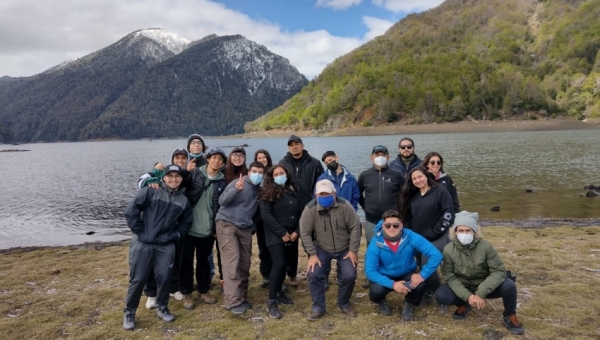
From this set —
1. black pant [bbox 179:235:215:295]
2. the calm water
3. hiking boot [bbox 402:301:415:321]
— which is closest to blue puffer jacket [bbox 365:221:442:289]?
hiking boot [bbox 402:301:415:321]

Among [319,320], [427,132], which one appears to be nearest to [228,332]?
[319,320]

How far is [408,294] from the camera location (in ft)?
19.5

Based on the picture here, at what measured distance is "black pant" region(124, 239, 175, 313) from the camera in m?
5.85

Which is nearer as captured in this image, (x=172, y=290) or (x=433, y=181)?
(x=433, y=181)

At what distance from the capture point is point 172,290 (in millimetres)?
6848

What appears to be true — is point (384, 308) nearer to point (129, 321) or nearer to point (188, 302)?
point (188, 302)

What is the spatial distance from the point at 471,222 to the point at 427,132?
438ft

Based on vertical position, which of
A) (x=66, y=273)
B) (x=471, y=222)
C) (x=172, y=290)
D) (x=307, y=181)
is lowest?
(x=66, y=273)

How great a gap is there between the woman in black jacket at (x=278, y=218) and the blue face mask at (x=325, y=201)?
2.20ft

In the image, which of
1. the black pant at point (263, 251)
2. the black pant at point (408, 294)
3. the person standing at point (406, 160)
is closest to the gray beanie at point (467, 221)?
the black pant at point (408, 294)

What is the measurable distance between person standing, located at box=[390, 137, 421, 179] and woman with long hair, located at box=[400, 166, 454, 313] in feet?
2.91

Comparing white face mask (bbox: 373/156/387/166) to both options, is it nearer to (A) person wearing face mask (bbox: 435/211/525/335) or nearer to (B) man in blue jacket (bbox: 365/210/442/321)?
(B) man in blue jacket (bbox: 365/210/442/321)

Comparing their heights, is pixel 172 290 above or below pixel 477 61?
below

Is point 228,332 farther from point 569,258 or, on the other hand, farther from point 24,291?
point 569,258
